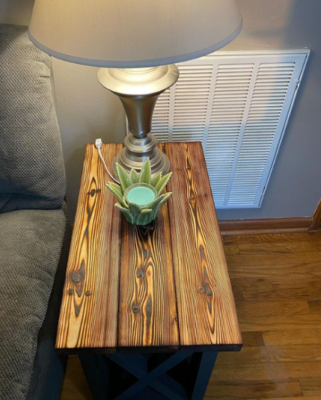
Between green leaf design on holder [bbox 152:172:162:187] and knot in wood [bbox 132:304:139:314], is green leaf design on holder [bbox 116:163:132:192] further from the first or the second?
knot in wood [bbox 132:304:139:314]

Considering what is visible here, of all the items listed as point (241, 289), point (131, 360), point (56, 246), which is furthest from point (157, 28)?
point (241, 289)

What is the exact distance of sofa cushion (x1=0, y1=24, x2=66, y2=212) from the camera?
853mm

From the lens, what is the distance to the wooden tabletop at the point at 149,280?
712 mm

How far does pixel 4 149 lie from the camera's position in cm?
89

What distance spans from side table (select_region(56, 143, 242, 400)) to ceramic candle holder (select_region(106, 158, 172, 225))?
0.20 ft

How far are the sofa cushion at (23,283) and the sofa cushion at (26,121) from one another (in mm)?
91

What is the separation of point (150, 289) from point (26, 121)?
500 millimetres

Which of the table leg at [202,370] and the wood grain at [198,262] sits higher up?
the wood grain at [198,262]

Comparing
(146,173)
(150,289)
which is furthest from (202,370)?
(146,173)

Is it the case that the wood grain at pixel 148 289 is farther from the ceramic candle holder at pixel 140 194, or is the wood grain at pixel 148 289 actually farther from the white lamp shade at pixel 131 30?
the white lamp shade at pixel 131 30

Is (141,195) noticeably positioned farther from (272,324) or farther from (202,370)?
(272,324)

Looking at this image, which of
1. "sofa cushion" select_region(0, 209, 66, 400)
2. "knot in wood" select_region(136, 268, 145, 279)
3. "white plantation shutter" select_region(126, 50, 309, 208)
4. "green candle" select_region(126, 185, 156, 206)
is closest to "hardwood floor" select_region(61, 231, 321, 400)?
"white plantation shutter" select_region(126, 50, 309, 208)

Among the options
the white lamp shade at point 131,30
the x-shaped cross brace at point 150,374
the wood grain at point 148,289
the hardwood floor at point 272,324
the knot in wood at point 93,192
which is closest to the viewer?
the white lamp shade at point 131,30

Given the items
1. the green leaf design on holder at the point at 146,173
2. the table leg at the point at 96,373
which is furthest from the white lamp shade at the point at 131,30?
the table leg at the point at 96,373
